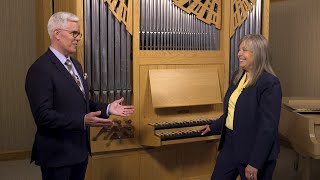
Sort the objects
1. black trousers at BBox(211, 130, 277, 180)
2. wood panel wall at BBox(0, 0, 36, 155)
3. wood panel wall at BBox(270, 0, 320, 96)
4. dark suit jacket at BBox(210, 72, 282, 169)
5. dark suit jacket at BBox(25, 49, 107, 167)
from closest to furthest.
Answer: dark suit jacket at BBox(25, 49, 107, 167), dark suit jacket at BBox(210, 72, 282, 169), black trousers at BBox(211, 130, 277, 180), wood panel wall at BBox(0, 0, 36, 155), wood panel wall at BBox(270, 0, 320, 96)

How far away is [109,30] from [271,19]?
3.96m

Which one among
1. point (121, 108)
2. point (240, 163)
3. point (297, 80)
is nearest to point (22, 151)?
point (121, 108)

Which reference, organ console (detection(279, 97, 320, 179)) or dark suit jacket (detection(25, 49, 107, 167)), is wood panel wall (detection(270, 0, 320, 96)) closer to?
organ console (detection(279, 97, 320, 179))

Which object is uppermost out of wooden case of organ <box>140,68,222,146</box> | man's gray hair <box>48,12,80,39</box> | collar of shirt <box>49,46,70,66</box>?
man's gray hair <box>48,12,80,39</box>

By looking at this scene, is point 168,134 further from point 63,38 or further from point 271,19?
point 271,19

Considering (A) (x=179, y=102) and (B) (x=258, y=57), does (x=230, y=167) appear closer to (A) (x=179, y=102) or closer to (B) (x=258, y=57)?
(B) (x=258, y=57)

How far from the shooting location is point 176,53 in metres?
3.62

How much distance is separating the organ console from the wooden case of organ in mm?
683

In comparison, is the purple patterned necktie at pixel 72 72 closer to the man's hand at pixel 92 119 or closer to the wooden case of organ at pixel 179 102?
the man's hand at pixel 92 119

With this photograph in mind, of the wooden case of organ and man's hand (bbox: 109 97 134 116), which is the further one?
the wooden case of organ

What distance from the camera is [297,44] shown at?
597 cm

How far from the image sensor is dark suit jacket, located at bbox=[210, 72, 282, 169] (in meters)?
2.42

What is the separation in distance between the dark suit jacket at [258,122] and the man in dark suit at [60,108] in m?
0.81

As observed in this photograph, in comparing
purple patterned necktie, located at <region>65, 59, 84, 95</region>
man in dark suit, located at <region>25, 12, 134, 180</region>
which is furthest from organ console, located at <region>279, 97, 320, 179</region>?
purple patterned necktie, located at <region>65, 59, 84, 95</region>
